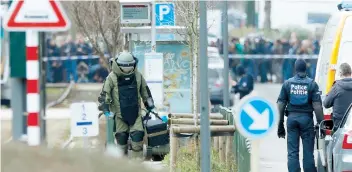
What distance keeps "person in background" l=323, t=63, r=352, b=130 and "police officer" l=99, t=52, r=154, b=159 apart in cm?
240

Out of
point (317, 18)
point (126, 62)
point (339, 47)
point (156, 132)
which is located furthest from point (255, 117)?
point (317, 18)

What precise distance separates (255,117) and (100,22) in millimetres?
10861

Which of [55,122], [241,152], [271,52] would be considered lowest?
[55,122]

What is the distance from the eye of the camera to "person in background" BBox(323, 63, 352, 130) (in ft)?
45.9

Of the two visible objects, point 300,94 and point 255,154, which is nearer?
point 255,154

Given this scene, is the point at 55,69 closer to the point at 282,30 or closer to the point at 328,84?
the point at 282,30

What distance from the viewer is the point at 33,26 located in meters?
8.22

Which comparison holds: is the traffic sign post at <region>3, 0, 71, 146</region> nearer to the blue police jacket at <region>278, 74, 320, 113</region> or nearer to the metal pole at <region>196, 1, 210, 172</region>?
the metal pole at <region>196, 1, 210, 172</region>

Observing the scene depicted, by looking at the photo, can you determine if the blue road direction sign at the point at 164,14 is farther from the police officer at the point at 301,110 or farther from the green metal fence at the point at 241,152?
the green metal fence at the point at 241,152

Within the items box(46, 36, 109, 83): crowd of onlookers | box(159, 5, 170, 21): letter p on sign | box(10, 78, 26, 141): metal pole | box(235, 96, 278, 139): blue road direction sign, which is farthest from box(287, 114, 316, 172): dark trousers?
box(46, 36, 109, 83): crowd of onlookers

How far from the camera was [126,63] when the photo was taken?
14.1m

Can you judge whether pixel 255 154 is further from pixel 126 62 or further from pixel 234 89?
pixel 234 89

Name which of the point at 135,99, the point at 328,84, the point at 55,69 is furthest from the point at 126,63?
the point at 55,69

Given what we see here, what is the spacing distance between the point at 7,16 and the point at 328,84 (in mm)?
7881
